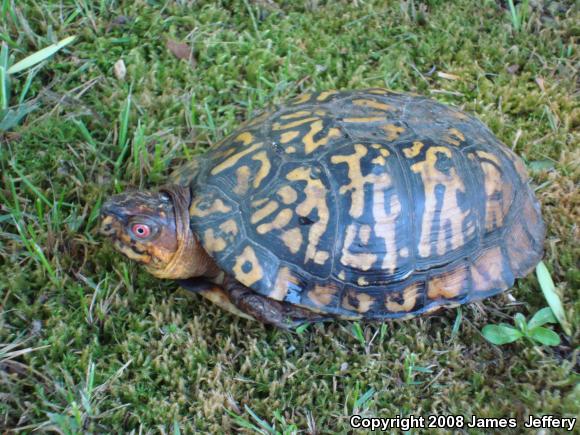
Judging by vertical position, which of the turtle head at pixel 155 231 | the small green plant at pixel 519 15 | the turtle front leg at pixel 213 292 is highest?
the small green plant at pixel 519 15

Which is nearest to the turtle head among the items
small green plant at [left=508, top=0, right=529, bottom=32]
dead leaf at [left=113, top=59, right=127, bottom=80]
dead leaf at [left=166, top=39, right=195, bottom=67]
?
dead leaf at [left=113, top=59, right=127, bottom=80]

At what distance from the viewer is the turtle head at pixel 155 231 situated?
8.41 ft

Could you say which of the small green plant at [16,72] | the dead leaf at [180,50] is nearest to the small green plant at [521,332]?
the dead leaf at [180,50]

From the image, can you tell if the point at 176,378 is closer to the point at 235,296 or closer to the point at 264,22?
the point at 235,296

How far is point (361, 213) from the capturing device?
8.05 feet

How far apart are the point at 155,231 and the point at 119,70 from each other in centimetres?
160

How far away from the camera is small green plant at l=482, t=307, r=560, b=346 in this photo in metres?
2.67

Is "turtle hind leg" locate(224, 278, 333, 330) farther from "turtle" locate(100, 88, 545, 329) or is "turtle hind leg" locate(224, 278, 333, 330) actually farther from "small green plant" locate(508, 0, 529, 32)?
"small green plant" locate(508, 0, 529, 32)

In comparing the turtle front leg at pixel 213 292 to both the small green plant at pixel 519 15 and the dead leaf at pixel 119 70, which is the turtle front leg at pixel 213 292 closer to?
the dead leaf at pixel 119 70

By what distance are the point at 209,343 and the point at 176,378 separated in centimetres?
24

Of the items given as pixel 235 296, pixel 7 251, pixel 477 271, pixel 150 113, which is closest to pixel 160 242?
pixel 235 296

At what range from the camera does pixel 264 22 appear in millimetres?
4148

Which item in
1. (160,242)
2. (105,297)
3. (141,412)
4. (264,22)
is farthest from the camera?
(264,22)

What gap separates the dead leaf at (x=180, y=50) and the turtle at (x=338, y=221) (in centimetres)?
134
